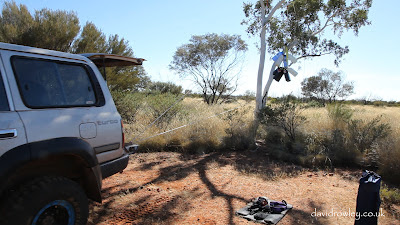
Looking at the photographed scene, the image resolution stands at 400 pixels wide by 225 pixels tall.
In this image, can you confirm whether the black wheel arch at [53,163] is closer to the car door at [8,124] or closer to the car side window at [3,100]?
the car door at [8,124]

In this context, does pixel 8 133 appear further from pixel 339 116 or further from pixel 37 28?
pixel 37 28

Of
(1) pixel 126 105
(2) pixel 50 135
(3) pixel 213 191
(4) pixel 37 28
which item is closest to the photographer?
(2) pixel 50 135

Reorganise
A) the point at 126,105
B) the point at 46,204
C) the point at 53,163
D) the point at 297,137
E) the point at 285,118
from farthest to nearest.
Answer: the point at 126,105 < the point at 285,118 < the point at 297,137 < the point at 53,163 < the point at 46,204

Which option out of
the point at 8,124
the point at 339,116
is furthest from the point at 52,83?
the point at 339,116

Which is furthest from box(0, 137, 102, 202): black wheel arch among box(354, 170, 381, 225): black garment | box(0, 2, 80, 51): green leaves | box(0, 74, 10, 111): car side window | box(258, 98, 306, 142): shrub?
box(0, 2, 80, 51): green leaves

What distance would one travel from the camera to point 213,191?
441cm

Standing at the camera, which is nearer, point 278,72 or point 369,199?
point 369,199

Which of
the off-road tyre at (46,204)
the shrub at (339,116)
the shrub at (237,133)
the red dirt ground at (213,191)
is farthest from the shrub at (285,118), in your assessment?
the off-road tyre at (46,204)

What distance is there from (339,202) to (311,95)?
26.2 metres

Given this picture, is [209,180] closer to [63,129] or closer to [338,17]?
[63,129]

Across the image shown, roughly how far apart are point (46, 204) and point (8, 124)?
747 millimetres

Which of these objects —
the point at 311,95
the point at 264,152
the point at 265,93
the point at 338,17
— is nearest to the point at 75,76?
the point at 264,152

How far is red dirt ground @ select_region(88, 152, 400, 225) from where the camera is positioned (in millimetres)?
3434

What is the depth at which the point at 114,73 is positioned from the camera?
11.6m
